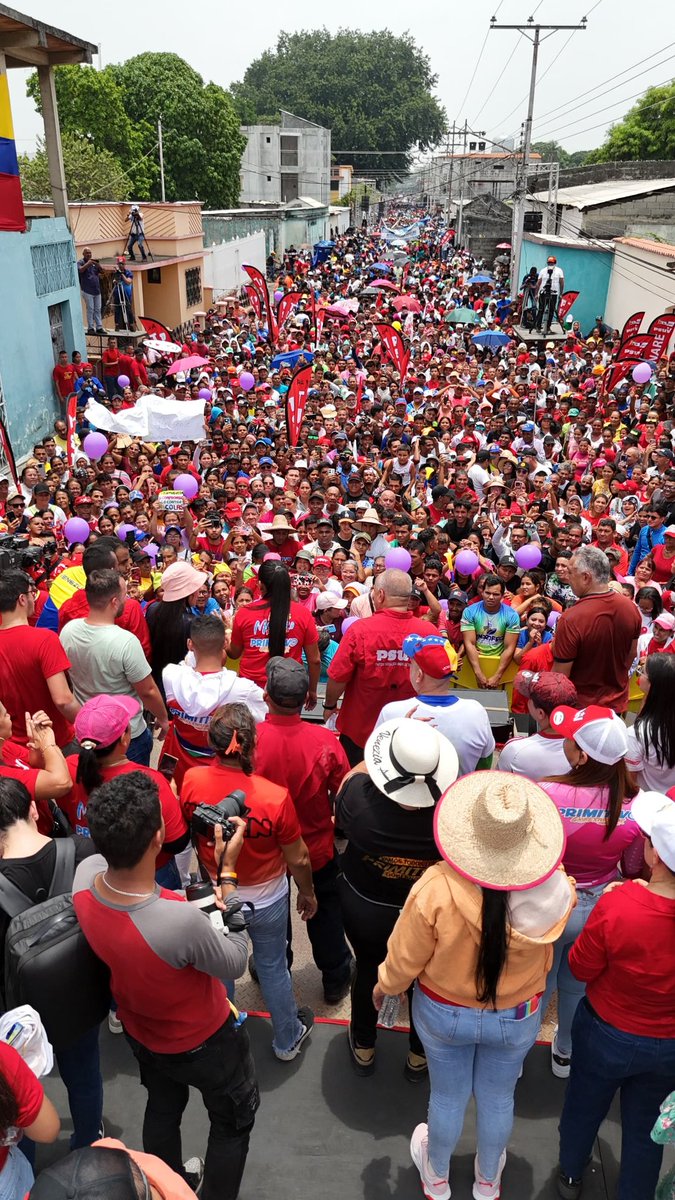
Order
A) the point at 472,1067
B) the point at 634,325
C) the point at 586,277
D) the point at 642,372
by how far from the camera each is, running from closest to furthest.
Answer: the point at 472,1067
the point at 642,372
the point at 634,325
the point at 586,277

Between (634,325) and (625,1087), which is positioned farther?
(634,325)

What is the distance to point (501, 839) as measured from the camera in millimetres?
2314

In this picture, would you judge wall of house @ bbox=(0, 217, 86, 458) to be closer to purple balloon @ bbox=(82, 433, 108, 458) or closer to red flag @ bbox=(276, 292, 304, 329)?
purple balloon @ bbox=(82, 433, 108, 458)

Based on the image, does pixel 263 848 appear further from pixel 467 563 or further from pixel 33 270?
pixel 33 270

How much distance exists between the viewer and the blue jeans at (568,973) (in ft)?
9.95

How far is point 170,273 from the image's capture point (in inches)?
995

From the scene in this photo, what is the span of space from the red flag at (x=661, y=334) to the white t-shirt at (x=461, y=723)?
1198cm

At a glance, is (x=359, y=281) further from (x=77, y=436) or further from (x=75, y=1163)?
(x=75, y=1163)

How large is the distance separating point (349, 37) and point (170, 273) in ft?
299

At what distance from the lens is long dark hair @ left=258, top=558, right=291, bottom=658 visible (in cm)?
469

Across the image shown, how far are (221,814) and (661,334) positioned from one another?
13050 millimetres

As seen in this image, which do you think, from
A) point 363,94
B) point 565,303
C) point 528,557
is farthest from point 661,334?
point 363,94

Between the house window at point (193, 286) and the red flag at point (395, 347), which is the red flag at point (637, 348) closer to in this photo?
the red flag at point (395, 347)

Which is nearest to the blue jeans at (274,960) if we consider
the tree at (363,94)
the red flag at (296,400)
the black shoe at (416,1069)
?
the black shoe at (416,1069)
